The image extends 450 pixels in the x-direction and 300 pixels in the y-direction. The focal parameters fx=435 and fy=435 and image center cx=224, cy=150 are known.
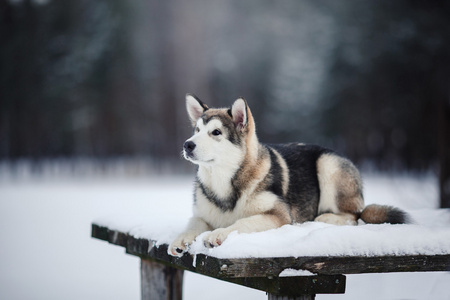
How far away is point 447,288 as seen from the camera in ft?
12.1

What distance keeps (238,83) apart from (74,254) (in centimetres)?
1991

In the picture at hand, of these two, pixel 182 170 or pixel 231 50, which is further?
pixel 231 50

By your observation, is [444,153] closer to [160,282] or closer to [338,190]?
[338,190]

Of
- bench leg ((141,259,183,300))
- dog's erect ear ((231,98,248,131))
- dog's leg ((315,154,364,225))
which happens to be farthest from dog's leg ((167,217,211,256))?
dog's leg ((315,154,364,225))

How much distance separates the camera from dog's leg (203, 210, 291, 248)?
271cm

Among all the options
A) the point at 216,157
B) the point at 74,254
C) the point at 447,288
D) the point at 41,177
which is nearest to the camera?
the point at 216,157

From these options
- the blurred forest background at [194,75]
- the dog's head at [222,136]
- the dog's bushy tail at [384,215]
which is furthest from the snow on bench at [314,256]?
the blurred forest background at [194,75]

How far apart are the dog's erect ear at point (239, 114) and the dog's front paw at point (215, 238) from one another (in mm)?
1096

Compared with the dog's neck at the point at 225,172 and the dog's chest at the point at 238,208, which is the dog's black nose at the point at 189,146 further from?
the dog's chest at the point at 238,208

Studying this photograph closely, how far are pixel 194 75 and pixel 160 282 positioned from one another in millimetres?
22520

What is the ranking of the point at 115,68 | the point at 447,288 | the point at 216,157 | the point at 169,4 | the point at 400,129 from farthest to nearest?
1. the point at 169,4
2. the point at 115,68
3. the point at 400,129
4. the point at 447,288
5. the point at 216,157

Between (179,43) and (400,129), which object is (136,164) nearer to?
(179,43)

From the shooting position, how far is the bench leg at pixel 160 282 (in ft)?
13.6

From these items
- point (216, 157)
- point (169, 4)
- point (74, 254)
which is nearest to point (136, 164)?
point (169, 4)
